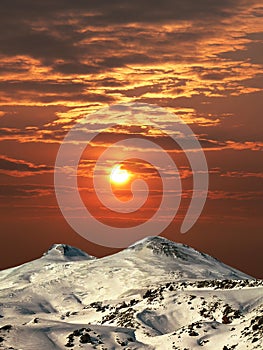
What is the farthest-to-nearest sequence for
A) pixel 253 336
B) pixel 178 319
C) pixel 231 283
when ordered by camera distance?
pixel 231 283
pixel 178 319
pixel 253 336

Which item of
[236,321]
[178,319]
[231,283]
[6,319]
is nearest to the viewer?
[236,321]

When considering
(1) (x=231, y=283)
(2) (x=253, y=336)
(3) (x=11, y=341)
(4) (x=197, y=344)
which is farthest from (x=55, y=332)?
(1) (x=231, y=283)

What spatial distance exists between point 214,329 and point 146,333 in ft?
63.8

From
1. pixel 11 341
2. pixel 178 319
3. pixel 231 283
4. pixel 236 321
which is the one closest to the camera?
pixel 11 341

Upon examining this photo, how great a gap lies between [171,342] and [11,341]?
27.6m

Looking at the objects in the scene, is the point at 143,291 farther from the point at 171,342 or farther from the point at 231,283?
the point at 171,342

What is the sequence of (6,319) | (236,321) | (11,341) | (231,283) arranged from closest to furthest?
(11,341), (236,321), (231,283), (6,319)

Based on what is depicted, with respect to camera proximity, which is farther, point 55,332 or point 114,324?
point 114,324

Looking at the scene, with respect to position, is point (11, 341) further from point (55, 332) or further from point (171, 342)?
point (171, 342)

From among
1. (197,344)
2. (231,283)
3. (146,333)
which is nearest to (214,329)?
(197,344)

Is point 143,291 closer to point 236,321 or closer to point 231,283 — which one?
point 231,283

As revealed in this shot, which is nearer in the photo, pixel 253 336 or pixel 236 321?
Result: pixel 253 336

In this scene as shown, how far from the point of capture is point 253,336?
114 metres

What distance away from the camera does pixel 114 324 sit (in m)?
152
